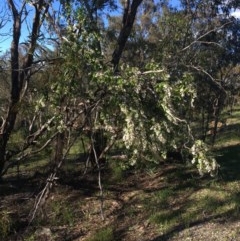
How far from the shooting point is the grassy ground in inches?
Answer: 340

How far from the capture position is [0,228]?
7.73m

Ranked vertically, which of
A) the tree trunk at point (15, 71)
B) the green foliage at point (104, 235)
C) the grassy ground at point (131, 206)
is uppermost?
the tree trunk at point (15, 71)

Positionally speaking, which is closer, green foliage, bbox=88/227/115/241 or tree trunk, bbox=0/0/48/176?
green foliage, bbox=88/227/115/241

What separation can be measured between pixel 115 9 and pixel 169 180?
16.4 ft

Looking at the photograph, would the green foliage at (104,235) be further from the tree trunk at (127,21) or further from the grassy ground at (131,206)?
the tree trunk at (127,21)

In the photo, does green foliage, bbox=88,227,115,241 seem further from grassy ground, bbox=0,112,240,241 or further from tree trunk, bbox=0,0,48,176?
tree trunk, bbox=0,0,48,176

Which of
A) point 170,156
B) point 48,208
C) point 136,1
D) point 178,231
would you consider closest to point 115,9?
point 136,1

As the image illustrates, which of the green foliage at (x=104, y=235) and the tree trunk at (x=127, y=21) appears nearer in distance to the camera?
the green foliage at (x=104, y=235)

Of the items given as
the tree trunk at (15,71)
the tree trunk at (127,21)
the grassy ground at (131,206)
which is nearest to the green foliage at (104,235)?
the grassy ground at (131,206)

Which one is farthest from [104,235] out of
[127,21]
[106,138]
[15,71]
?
[127,21]

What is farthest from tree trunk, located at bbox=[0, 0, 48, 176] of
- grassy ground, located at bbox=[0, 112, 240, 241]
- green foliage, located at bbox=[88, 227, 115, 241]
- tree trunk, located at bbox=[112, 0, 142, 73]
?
green foliage, located at bbox=[88, 227, 115, 241]

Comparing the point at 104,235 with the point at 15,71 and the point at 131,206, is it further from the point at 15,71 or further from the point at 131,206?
the point at 15,71

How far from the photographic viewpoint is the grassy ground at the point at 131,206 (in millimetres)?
8633

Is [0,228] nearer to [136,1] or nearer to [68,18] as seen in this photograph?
[68,18]
